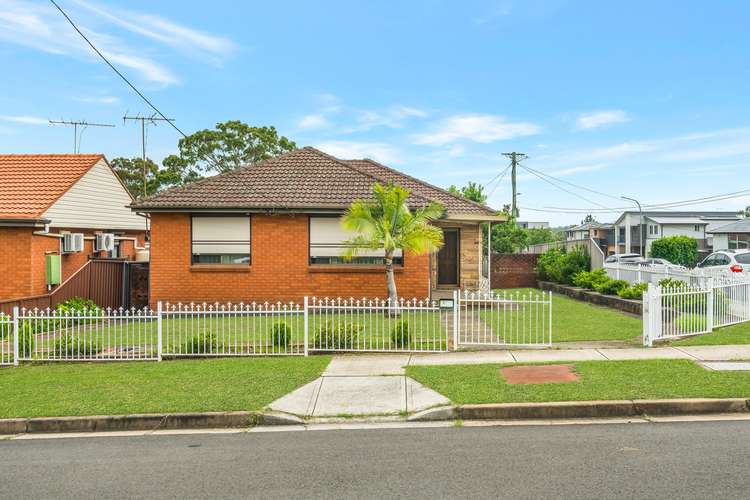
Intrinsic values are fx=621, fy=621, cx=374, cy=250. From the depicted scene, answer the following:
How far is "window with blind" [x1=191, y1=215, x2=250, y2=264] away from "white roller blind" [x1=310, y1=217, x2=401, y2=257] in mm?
1942

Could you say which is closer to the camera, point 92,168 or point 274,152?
point 92,168

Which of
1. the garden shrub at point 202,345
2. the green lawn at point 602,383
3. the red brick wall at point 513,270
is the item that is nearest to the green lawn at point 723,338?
the green lawn at point 602,383

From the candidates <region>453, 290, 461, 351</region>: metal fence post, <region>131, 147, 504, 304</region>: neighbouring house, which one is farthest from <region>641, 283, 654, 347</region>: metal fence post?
<region>131, 147, 504, 304</region>: neighbouring house

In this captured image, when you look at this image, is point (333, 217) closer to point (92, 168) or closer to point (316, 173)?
point (316, 173)

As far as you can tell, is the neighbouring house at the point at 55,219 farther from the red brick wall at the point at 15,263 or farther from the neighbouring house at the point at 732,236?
the neighbouring house at the point at 732,236

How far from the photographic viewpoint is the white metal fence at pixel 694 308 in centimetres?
1164

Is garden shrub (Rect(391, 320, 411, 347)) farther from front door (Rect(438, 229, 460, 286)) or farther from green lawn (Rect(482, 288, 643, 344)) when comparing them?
front door (Rect(438, 229, 460, 286))

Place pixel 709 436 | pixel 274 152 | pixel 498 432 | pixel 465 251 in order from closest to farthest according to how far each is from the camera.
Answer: pixel 709 436 < pixel 498 432 < pixel 465 251 < pixel 274 152

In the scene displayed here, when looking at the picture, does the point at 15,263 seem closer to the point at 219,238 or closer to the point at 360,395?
the point at 219,238

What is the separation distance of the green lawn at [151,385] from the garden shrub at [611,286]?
472 inches

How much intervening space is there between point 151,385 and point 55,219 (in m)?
12.9

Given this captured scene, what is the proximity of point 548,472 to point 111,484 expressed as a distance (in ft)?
13.3

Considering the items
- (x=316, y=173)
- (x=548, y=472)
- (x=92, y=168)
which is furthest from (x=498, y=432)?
(x=92, y=168)

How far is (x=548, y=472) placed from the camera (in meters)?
5.75
